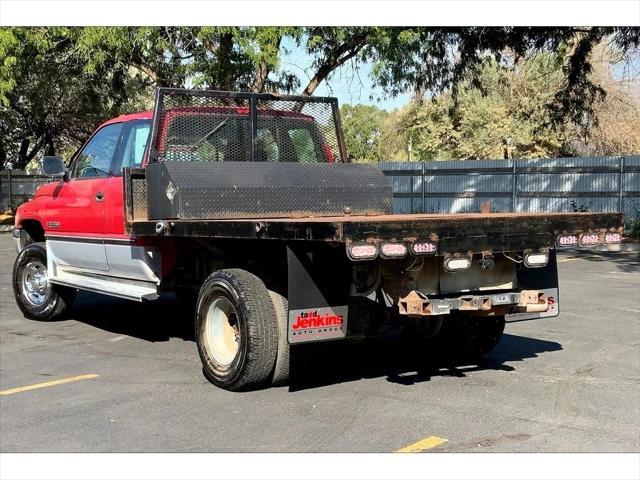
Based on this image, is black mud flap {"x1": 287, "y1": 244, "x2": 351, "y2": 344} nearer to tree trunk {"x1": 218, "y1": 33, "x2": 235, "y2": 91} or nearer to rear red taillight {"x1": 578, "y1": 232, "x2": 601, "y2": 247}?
rear red taillight {"x1": 578, "y1": 232, "x2": 601, "y2": 247}

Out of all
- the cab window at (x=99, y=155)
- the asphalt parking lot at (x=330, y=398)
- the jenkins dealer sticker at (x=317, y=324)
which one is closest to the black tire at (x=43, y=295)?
the asphalt parking lot at (x=330, y=398)

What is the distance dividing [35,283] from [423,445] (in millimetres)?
6268

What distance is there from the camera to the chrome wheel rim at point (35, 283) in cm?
923

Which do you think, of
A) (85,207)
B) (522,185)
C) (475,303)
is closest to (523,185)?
(522,185)

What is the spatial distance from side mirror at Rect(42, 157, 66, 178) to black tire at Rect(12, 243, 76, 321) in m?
1.13

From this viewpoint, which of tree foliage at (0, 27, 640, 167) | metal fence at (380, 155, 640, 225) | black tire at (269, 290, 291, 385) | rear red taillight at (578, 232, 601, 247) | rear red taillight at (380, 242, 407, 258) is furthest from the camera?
metal fence at (380, 155, 640, 225)

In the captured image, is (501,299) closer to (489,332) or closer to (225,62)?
(489,332)

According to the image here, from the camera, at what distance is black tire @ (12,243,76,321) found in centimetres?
917

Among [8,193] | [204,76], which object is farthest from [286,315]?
[8,193]

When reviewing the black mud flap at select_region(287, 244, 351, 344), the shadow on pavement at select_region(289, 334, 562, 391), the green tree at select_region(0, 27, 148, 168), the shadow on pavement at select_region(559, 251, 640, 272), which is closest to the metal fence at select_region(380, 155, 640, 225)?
the shadow on pavement at select_region(559, 251, 640, 272)

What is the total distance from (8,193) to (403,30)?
23646 millimetres

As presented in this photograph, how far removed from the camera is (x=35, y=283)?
9344 millimetres

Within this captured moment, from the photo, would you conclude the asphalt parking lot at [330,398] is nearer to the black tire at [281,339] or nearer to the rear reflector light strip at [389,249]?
the black tire at [281,339]

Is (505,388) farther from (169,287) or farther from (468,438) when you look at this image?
(169,287)
